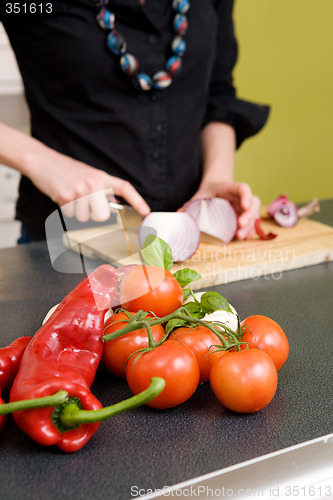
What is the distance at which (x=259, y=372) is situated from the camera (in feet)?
1.78

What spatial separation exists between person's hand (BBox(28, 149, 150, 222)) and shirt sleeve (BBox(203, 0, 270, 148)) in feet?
1.93

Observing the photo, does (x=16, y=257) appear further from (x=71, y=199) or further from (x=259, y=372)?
(x=259, y=372)

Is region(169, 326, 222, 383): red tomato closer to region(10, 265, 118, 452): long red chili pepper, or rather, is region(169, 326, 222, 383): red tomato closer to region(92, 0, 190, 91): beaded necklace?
region(10, 265, 118, 452): long red chili pepper

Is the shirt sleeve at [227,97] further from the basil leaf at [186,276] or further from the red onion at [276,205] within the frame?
the basil leaf at [186,276]

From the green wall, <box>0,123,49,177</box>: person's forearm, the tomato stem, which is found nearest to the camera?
the tomato stem

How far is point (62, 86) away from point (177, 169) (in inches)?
15.2

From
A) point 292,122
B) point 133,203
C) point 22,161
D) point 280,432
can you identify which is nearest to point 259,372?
point 280,432

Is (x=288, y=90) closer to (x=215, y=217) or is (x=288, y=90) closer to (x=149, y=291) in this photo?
(x=215, y=217)

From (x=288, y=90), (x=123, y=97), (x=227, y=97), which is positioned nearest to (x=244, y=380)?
(x=123, y=97)

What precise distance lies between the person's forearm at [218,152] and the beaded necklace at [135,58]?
0.27 metres

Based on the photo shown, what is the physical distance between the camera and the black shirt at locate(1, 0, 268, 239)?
4.14ft

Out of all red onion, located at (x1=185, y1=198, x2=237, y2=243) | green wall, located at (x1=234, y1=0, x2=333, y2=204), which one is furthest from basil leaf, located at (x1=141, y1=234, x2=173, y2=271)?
green wall, located at (x1=234, y1=0, x2=333, y2=204)

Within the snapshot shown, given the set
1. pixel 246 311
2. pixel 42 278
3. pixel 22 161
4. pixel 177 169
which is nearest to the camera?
pixel 246 311

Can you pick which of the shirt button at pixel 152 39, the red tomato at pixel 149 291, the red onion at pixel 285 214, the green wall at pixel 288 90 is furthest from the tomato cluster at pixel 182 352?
the green wall at pixel 288 90
